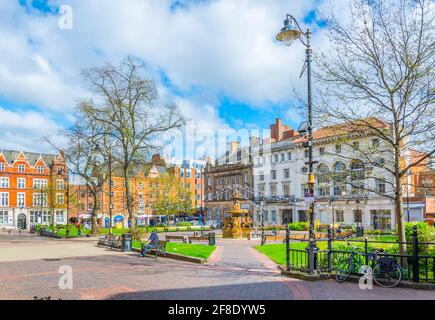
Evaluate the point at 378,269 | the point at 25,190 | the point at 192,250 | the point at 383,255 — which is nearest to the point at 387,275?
the point at 378,269

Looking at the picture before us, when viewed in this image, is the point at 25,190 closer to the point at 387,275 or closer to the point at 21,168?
the point at 21,168

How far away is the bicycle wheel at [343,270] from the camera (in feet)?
41.0

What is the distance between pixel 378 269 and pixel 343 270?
1157mm

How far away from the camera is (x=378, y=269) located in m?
11.9

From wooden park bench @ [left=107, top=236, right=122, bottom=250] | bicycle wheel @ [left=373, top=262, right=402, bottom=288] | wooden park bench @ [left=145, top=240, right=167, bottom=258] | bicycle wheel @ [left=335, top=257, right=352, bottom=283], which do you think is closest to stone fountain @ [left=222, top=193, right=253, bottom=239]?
wooden park bench @ [left=107, top=236, right=122, bottom=250]

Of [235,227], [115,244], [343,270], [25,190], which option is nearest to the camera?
[343,270]

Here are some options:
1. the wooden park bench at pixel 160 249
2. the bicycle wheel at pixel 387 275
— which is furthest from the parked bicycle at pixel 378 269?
the wooden park bench at pixel 160 249

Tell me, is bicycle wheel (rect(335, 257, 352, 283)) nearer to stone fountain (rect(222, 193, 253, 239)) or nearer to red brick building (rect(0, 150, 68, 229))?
stone fountain (rect(222, 193, 253, 239))

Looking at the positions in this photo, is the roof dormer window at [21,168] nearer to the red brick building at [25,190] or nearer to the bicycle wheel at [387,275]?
the red brick building at [25,190]

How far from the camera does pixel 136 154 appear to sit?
1341 inches

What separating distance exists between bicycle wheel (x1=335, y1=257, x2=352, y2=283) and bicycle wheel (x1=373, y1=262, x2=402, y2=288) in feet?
2.81

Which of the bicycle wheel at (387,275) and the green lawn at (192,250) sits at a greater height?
the bicycle wheel at (387,275)

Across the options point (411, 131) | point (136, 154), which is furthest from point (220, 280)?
point (136, 154)

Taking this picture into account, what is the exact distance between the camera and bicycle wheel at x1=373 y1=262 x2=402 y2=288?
37.6 feet
